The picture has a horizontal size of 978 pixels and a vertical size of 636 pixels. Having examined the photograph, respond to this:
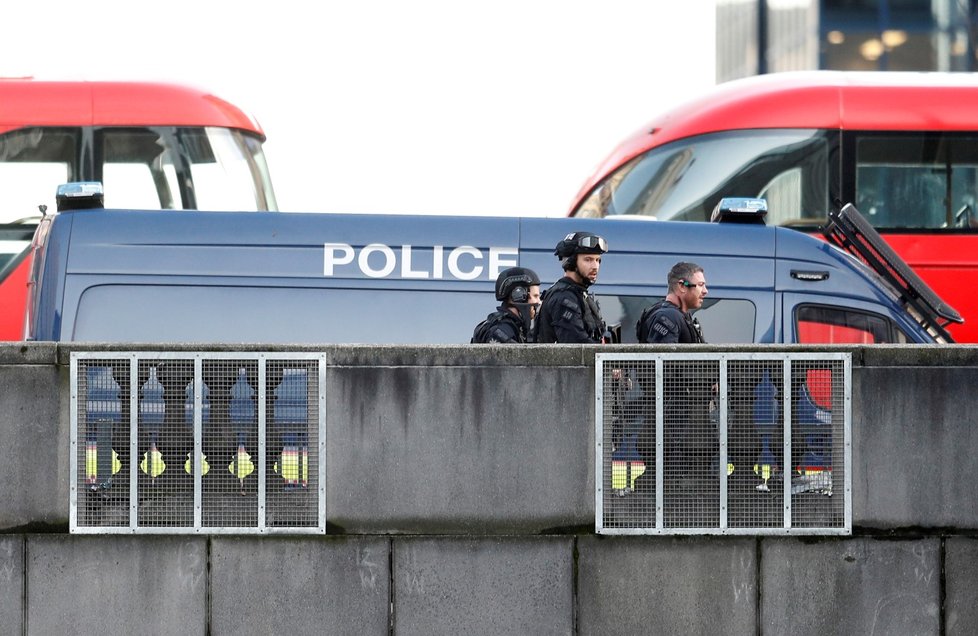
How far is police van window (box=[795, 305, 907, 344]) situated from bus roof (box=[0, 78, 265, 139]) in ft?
24.3

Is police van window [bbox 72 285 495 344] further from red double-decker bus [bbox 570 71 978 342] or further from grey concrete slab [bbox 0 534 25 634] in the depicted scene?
red double-decker bus [bbox 570 71 978 342]

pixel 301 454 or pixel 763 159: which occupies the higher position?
pixel 763 159

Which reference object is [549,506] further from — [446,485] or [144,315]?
[144,315]

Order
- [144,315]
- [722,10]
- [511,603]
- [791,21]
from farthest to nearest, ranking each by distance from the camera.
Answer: [722,10] < [791,21] < [144,315] < [511,603]

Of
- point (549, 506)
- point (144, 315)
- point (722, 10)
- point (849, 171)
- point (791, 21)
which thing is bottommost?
point (549, 506)

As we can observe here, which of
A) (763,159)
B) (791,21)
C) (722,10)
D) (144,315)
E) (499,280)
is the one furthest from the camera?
(722,10)

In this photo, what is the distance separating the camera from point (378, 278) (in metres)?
10.3

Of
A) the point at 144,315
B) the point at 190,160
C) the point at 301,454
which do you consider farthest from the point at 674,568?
the point at 190,160

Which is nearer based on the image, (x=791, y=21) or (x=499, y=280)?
(x=499, y=280)

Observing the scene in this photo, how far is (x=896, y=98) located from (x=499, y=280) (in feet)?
22.3

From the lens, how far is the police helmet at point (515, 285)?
9.18m

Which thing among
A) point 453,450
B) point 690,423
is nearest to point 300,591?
point 453,450

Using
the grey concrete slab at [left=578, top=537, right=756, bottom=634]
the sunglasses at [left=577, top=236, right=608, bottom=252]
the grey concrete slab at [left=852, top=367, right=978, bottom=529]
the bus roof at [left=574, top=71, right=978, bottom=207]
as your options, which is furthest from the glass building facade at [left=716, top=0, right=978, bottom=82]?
the grey concrete slab at [left=578, top=537, right=756, bottom=634]

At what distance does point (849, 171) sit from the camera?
14.4 m
